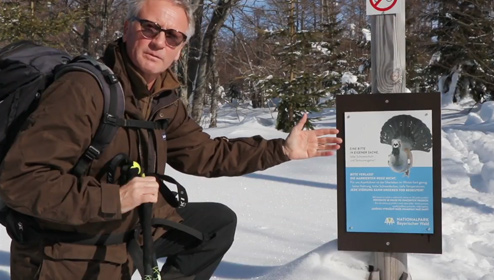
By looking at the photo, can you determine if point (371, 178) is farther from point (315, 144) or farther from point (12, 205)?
point (12, 205)

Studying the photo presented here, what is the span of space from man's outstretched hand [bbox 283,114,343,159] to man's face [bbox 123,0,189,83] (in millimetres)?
704

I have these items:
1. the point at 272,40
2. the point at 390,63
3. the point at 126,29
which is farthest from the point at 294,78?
the point at 126,29

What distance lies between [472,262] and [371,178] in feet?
3.76

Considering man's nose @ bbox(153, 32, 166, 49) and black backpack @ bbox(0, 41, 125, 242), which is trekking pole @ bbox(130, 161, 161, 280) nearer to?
black backpack @ bbox(0, 41, 125, 242)

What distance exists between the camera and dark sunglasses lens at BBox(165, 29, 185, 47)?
2299 mm

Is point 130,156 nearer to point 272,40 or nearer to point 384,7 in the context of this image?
point 384,7

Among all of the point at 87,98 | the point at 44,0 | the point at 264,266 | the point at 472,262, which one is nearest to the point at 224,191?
the point at 264,266

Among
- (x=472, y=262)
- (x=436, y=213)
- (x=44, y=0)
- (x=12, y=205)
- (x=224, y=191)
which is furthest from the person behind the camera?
(x=44, y=0)

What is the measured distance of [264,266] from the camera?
13.0ft

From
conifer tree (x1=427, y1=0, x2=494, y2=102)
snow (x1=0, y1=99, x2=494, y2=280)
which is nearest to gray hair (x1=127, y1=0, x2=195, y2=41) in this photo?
snow (x1=0, y1=99, x2=494, y2=280)

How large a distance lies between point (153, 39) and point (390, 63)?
1536 millimetres

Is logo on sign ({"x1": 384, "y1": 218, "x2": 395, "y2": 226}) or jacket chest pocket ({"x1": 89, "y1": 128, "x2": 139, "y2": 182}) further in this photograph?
logo on sign ({"x1": 384, "y1": 218, "x2": 395, "y2": 226})

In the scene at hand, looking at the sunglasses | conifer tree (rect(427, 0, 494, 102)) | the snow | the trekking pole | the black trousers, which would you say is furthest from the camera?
conifer tree (rect(427, 0, 494, 102))

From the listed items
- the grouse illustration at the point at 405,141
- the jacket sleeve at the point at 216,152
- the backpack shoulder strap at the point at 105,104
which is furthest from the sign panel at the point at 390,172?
the backpack shoulder strap at the point at 105,104
